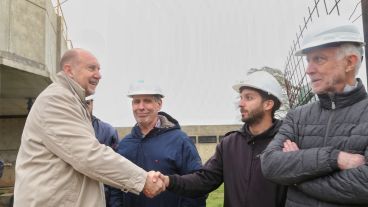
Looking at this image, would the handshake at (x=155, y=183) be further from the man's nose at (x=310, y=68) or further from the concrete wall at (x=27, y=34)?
the concrete wall at (x=27, y=34)

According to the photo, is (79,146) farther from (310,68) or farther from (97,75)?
(310,68)

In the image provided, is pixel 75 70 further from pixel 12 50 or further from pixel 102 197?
pixel 12 50

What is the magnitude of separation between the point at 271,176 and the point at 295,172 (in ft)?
0.56

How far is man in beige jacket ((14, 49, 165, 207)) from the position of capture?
3.00 metres

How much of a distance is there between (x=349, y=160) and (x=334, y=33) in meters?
0.70

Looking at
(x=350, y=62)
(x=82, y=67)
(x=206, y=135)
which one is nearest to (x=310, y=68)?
(x=350, y=62)

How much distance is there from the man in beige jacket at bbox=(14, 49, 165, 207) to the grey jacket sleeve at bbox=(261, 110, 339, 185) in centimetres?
118

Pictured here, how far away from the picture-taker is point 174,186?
11.3ft

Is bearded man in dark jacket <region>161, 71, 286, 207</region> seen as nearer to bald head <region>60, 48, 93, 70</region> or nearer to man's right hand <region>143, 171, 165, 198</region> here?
man's right hand <region>143, 171, 165, 198</region>

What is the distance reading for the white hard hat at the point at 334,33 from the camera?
234cm

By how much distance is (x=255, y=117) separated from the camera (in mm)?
3238

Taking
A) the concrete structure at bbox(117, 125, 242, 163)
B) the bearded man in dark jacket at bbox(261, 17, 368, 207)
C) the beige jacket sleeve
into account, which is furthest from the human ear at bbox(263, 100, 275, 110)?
the concrete structure at bbox(117, 125, 242, 163)

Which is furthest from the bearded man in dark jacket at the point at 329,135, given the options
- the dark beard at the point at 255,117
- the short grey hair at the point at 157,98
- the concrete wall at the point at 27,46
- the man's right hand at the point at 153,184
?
the concrete wall at the point at 27,46

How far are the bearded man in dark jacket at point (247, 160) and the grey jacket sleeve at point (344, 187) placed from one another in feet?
2.64
